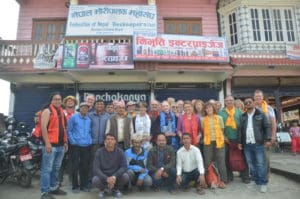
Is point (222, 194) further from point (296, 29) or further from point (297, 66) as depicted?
point (296, 29)

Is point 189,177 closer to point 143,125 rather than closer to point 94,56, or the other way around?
point 143,125

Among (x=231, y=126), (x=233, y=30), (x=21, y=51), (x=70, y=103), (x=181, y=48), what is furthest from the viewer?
(x=233, y=30)

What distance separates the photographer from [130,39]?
9883mm

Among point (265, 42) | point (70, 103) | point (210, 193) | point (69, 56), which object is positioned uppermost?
point (265, 42)

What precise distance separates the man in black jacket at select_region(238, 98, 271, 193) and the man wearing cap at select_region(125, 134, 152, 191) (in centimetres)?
204

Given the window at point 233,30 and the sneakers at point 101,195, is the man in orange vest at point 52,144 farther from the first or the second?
the window at point 233,30

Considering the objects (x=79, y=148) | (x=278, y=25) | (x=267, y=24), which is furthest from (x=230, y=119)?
(x=278, y=25)

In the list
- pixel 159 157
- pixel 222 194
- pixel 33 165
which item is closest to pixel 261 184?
pixel 222 194

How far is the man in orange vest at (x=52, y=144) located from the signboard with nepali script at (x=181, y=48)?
5362 millimetres

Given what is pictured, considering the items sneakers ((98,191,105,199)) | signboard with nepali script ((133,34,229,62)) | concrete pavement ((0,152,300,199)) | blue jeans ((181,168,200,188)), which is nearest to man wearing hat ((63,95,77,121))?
concrete pavement ((0,152,300,199))

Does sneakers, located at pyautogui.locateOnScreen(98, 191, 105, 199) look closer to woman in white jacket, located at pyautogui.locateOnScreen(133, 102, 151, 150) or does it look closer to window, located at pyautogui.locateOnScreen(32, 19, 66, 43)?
woman in white jacket, located at pyautogui.locateOnScreen(133, 102, 151, 150)

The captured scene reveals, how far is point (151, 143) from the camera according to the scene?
18.3ft

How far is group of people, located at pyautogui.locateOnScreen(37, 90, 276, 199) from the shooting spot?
183 inches

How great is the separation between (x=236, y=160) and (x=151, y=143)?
182cm
